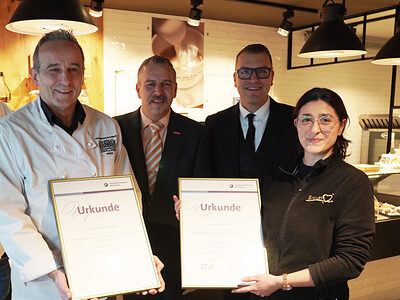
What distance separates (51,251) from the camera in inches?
64.4

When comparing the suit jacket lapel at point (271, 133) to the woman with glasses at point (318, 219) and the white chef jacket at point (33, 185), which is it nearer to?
the woman with glasses at point (318, 219)

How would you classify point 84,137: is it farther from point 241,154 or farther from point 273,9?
point 273,9

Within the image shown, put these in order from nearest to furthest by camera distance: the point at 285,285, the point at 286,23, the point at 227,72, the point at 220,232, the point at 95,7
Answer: the point at 285,285
the point at 220,232
the point at 95,7
the point at 286,23
the point at 227,72

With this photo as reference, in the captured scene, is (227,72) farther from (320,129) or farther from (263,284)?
(263,284)

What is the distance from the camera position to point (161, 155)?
2.29m

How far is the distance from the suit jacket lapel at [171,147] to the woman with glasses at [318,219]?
0.64 metres

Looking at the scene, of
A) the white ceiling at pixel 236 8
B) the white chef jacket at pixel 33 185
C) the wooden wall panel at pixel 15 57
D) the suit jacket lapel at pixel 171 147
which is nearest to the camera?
the white chef jacket at pixel 33 185

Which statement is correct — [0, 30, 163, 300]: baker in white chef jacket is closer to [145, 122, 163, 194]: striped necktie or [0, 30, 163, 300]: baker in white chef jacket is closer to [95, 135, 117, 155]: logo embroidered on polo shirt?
[95, 135, 117, 155]: logo embroidered on polo shirt

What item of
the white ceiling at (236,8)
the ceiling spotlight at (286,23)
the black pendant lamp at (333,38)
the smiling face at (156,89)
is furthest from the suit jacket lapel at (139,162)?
the ceiling spotlight at (286,23)

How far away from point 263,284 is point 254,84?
48.3 inches

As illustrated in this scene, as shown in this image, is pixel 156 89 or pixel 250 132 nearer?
pixel 156 89

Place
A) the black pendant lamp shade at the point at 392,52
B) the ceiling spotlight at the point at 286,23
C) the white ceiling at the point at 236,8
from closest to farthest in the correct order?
the black pendant lamp shade at the point at 392,52 < the white ceiling at the point at 236,8 < the ceiling spotlight at the point at 286,23

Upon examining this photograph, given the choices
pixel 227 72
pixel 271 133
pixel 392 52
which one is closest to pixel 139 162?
pixel 271 133

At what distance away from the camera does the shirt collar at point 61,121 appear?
66.4 inches
